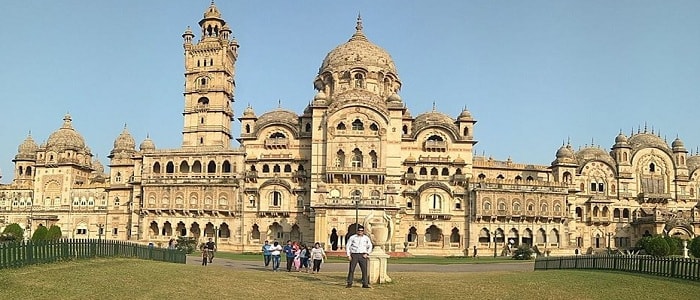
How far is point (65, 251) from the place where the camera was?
2297 centimetres

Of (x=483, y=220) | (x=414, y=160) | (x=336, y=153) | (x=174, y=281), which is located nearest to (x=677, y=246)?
(x=483, y=220)

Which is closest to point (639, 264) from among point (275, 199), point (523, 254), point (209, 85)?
point (523, 254)

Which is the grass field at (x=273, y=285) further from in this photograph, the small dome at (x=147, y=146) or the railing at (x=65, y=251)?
the small dome at (x=147, y=146)

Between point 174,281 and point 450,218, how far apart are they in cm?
4416

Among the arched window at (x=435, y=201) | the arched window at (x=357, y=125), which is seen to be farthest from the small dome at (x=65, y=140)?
the arched window at (x=435, y=201)

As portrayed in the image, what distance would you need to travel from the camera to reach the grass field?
17.7 meters

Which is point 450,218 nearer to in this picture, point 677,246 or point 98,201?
point 677,246

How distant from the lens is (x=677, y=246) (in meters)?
50.4

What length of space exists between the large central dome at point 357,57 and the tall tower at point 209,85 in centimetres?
996

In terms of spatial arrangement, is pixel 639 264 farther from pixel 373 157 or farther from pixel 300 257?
pixel 373 157

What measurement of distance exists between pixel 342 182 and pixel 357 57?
14.9 metres

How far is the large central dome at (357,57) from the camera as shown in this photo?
2707 inches

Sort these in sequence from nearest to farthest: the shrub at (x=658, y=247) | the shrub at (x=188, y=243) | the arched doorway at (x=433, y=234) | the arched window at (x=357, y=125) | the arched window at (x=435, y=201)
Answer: the shrub at (x=658, y=247)
the shrub at (x=188, y=243)
the arched window at (x=357, y=125)
the arched window at (x=435, y=201)
the arched doorway at (x=433, y=234)

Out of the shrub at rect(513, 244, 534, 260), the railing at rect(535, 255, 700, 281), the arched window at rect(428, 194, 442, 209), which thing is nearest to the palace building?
the arched window at rect(428, 194, 442, 209)
